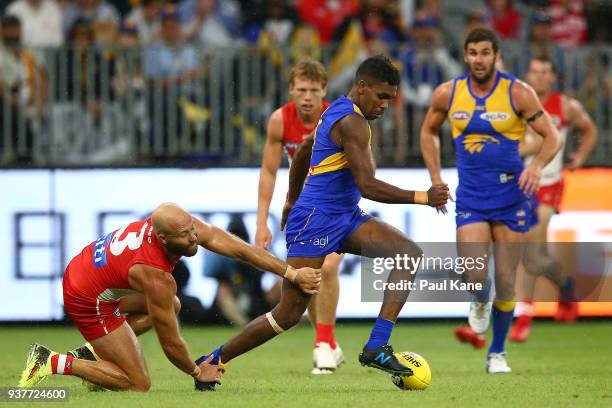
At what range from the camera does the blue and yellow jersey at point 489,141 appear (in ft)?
36.7

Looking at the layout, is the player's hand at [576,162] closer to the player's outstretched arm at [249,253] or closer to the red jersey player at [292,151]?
the red jersey player at [292,151]

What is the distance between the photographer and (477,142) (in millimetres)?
11344

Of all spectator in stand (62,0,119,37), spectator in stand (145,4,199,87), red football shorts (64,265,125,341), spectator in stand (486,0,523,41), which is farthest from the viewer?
spectator in stand (486,0,523,41)

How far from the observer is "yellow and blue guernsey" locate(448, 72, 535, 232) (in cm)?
1118

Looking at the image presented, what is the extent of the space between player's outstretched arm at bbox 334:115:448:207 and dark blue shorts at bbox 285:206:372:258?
0.45 metres

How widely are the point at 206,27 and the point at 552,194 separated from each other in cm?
566

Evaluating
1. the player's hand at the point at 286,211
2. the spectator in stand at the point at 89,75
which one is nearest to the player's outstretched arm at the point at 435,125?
the player's hand at the point at 286,211

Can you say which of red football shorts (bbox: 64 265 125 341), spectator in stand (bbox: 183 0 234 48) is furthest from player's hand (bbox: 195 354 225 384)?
spectator in stand (bbox: 183 0 234 48)

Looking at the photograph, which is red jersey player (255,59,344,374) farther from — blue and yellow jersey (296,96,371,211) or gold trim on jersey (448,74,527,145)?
blue and yellow jersey (296,96,371,211)

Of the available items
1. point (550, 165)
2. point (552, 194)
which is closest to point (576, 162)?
point (550, 165)

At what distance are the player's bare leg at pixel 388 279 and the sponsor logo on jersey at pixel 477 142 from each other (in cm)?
194

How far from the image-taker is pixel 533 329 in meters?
15.4

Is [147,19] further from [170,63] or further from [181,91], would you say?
[181,91]

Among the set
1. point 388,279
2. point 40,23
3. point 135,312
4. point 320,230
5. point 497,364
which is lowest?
point 497,364
